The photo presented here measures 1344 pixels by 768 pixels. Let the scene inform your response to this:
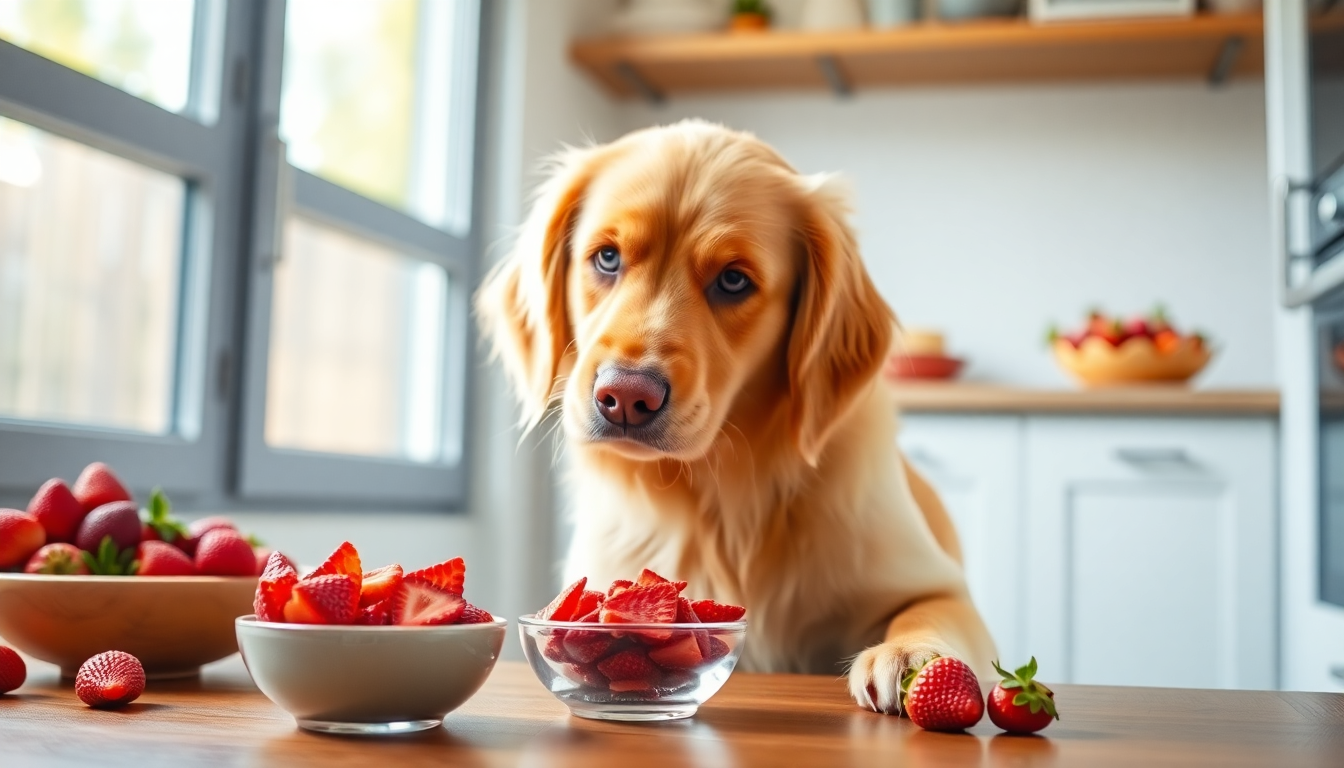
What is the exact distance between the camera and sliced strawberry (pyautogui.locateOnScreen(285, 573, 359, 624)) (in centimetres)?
74

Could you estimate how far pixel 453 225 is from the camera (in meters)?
3.27

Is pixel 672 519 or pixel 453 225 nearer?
pixel 672 519

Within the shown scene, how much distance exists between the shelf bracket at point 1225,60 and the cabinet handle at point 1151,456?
114 cm

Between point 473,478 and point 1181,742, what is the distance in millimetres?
2710

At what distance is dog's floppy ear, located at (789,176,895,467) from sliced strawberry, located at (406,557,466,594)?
2.42 ft

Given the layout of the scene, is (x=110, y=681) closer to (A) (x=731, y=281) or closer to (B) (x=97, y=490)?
(B) (x=97, y=490)

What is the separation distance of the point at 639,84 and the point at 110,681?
329 cm

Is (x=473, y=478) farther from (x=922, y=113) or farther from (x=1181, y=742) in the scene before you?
(x=1181, y=742)

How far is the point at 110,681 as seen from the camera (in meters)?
0.82

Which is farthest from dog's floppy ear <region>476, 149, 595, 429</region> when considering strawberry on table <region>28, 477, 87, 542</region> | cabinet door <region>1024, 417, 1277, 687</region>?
cabinet door <region>1024, 417, 1277, 687</region>

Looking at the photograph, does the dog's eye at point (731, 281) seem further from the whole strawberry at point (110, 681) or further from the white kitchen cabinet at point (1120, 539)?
the white kitchen cabinet at point (1120, 539)

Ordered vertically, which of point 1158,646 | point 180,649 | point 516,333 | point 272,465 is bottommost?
point 1158,646

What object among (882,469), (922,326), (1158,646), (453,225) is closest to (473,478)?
(453,225)

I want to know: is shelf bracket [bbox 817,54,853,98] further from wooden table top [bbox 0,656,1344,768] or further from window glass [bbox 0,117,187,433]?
wooden table top [bbox 0,656,1344,768]
